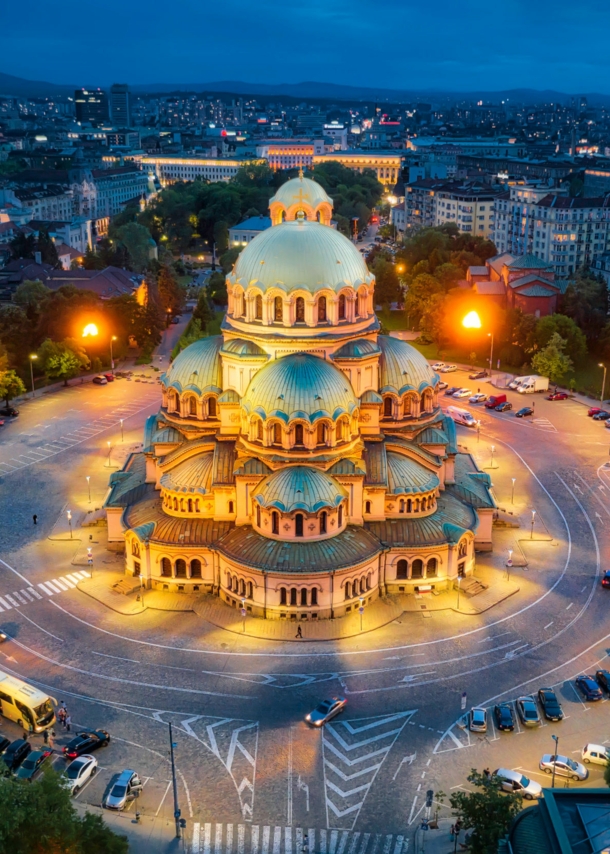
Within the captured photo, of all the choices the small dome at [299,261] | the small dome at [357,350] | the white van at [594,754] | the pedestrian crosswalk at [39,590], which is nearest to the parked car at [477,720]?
the white van at [594,754]

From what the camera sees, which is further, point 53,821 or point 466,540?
point 466,540

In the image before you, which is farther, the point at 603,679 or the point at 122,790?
the point at 603,679

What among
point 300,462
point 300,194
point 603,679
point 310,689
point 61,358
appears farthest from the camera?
point 61,358

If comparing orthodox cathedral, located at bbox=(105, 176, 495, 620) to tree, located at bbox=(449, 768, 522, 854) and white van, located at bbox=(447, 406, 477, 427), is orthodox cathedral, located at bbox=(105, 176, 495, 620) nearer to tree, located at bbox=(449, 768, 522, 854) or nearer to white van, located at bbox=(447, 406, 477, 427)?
tree, located at bbox=(449, 768, 522, 854)

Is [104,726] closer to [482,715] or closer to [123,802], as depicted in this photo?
[123,802]

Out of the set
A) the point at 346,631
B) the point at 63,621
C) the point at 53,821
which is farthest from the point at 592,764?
the point at 63,621

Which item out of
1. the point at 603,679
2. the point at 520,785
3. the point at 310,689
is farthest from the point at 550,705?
the point at 310,689

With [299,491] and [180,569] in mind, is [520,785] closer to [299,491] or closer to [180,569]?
[299,491]
